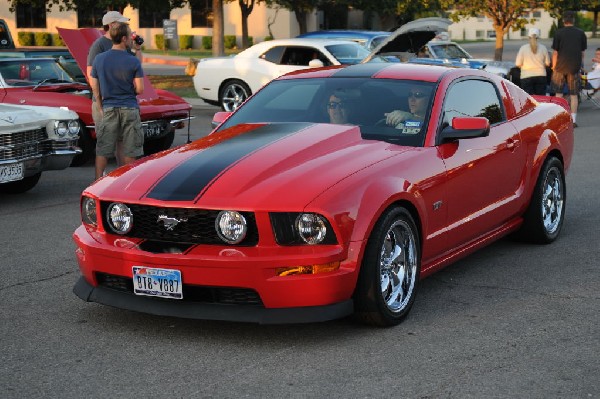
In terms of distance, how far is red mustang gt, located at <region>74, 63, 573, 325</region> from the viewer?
5648 millimetres

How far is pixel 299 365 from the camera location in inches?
213

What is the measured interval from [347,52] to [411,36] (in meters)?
2.45

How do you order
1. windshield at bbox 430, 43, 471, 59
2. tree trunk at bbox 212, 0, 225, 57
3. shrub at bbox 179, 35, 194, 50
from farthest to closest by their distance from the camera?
shrub at bbox 179, 35, 194, 50, tree trunk at bbox 212, 0, 225, 57, windshield at bbox 430, 43, 471, 59

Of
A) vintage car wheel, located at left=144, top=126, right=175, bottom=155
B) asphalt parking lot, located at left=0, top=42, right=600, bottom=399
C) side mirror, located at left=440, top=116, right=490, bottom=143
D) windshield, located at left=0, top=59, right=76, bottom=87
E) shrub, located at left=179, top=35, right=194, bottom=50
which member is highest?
side mirror, located at left=440, top=116, right=490, bottom=143

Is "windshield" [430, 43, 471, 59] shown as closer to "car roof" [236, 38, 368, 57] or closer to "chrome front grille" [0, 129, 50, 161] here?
"car roof" [236, 38, 368, 57]

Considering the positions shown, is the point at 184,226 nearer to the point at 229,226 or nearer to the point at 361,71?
the point at 229,226

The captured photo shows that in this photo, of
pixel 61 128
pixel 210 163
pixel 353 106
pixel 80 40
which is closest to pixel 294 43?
pixel 80 40

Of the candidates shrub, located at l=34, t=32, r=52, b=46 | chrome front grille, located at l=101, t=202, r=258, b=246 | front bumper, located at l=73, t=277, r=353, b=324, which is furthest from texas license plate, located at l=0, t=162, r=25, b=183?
shrub, located at l=34, t=32, r=52, b=46

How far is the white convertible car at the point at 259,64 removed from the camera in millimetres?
20125

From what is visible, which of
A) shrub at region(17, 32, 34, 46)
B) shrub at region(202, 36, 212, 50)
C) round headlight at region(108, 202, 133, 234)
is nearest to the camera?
round headlight at region(108, 202, 133, 234)

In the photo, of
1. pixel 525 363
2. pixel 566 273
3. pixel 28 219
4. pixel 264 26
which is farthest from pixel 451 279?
pixel 264 26

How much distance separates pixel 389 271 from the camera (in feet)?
20.2

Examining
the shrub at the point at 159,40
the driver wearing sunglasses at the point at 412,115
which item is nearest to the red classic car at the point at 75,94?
the driver wearing sunglasses at the point at 412,115

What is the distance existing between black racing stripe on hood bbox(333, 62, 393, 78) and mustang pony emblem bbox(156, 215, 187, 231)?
7.02 feet
